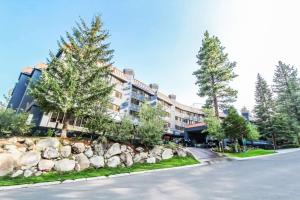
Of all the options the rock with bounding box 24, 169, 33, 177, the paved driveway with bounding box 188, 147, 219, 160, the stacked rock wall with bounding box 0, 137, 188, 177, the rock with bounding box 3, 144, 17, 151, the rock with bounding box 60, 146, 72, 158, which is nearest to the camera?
the rock with bounding box 24, 169, 33, 177

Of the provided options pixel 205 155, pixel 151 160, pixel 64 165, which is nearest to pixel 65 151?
pixel 64 165

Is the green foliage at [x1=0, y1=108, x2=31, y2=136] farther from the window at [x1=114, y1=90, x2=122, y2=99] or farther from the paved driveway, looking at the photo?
the window at [x1=114, y1=90, x2=122, y2=99]

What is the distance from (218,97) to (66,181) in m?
27.2

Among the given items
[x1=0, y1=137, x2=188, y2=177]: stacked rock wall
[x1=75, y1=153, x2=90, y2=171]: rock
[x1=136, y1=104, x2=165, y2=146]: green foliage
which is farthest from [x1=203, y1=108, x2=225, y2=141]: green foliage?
[x1=75, y1=153, x2=90, y2=171]: rock

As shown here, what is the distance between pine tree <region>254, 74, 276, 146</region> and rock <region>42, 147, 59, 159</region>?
39786 millimetres

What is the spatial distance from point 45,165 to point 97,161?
352 cm

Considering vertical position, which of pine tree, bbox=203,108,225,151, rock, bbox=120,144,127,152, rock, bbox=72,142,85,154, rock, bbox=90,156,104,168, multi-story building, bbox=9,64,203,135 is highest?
multi-story building, bbox=9,64,203,135

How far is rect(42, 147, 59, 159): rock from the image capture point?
47.7ft

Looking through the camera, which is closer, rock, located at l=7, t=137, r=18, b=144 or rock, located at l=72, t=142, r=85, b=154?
rock, located at l=7, t=137, r=18, b=144

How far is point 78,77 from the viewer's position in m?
18.5

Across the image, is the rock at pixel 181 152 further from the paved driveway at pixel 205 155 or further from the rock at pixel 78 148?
the rock at pixel 78 148

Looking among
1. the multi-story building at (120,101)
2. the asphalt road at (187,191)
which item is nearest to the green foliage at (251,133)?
the multi-story building at (120,101)

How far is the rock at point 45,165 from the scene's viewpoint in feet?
45.6

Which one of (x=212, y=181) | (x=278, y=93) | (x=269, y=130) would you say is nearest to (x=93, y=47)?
(x=212, y=181)
